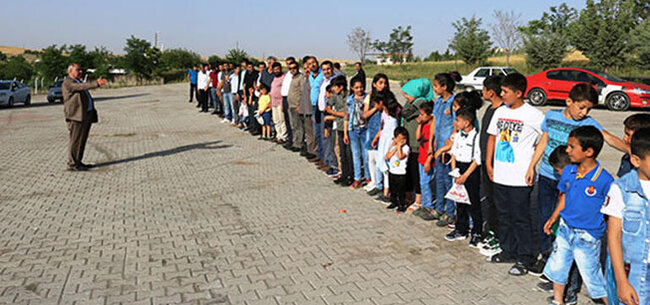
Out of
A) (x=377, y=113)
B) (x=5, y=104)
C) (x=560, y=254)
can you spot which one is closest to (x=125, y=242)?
(x=377, y=113)

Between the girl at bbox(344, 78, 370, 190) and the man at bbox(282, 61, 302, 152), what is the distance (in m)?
2.70

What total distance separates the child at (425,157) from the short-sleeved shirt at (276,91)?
5.47 metres

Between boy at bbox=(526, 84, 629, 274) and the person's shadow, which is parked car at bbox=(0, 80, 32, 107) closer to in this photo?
the person's shadow

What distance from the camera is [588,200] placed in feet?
11.6

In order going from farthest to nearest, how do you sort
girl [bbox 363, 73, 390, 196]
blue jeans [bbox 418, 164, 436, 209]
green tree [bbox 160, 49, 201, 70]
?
green tree [bbox 160, 49, 201, 70] < girl [bbox 363, 73, 390, 196] < blue jeans [bbox 418, 164, 436, 209]

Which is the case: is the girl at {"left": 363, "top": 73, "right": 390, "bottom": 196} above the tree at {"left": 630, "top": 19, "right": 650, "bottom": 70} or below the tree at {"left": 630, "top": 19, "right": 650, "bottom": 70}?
below

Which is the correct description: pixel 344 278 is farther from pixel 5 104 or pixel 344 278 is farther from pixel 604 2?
pixel 604 2

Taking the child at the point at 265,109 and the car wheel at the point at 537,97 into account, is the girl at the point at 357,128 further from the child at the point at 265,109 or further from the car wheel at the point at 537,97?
the car wheel at the point at 537,97

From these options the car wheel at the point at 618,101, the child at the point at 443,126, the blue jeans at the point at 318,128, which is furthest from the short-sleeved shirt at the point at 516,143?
the car wheel at the point at 618,101

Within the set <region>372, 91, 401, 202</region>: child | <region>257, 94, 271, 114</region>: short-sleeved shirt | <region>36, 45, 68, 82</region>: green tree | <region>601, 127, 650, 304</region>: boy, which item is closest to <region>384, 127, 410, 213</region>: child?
<region>372, 91, 401, 202</region>: child

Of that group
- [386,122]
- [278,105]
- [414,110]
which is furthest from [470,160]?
[278,105]

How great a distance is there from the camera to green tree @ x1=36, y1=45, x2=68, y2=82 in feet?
159

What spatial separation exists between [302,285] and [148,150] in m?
8.21

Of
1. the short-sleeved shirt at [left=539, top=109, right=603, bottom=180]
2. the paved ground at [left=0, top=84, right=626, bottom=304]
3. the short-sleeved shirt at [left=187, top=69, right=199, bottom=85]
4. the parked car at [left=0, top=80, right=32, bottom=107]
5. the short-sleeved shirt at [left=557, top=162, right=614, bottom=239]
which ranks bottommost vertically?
the paved ground at [left=0, top=84, right=626, bottom=304]
